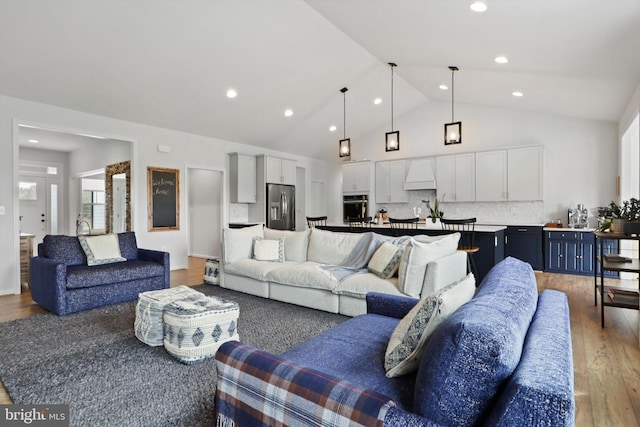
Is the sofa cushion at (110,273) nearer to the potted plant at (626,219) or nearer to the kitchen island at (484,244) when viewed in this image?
the kitchen island at (484,244)

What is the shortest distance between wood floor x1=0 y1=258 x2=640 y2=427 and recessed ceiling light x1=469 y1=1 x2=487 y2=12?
116 inches

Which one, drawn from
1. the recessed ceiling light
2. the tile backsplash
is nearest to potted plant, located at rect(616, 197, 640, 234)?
the recessed ceiling light

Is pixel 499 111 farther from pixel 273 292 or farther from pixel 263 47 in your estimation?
pixel 273 292

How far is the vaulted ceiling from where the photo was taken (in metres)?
3.26

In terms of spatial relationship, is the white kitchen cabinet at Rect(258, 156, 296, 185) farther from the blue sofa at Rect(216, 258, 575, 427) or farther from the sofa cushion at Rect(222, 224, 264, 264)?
the blue sofa at Rect(216, 258, 575, 427)

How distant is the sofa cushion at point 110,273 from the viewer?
3729 mm

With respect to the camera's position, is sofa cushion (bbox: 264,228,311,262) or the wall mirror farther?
the wall mirror

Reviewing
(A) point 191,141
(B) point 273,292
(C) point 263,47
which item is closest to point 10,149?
(A) point 191,141

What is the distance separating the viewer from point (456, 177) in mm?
7324

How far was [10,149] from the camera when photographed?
15.0ft

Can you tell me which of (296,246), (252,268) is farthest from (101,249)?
(296,246)

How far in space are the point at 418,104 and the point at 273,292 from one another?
576 centimetres

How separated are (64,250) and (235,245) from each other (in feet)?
6.38

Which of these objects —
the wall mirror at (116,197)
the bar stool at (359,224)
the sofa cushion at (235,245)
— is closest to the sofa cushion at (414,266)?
the sofa cushion at (235,245)
